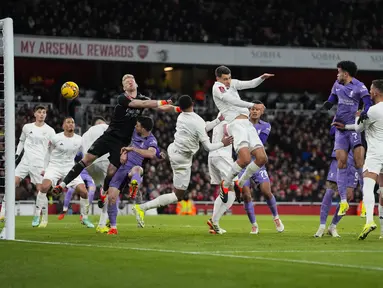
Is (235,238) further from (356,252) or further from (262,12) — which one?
(262,12)

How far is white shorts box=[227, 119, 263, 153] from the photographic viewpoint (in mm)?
14508

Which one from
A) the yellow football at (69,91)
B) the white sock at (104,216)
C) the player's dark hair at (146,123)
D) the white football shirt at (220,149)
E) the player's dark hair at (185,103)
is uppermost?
the yellow football at (69,91)

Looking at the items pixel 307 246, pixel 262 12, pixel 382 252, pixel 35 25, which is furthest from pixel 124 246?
pixel 262 12

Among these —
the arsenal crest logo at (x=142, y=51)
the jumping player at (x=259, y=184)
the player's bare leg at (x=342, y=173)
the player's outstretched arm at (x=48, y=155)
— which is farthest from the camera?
the arsenal crest logo at (x=142, y=51)

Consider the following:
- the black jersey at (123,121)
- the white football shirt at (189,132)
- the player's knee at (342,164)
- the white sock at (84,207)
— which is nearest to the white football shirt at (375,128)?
the player's knee at (342,164)

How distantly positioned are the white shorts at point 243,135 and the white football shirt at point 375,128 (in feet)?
7.07

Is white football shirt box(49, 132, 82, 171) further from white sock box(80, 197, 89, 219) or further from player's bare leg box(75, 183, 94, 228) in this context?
white sock box(80, 197, 89, 219)

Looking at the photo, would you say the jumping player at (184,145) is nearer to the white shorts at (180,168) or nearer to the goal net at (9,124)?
the white shorts at (180,168)

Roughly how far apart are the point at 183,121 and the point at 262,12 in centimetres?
3221

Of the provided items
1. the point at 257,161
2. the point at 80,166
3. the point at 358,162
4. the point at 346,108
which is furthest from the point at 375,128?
the point at 80,166

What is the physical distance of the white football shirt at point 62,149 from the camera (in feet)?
62.9

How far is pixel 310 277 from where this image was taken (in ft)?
24.8

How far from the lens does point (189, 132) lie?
15.1 metres

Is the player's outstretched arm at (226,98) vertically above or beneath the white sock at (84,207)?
above
